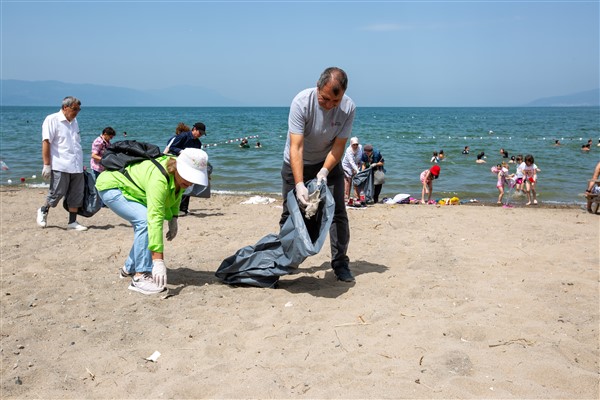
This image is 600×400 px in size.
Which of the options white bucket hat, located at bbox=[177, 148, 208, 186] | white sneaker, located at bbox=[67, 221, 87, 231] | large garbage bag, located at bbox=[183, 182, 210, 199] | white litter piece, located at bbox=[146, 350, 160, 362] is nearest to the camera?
white litter piece, located at bbox=[146, 350, 160, 362]

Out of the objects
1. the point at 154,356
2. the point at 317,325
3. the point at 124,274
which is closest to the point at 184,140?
the point at 124,274

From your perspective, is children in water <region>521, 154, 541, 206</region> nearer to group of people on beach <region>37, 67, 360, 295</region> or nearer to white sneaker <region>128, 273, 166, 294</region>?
group of people on beach <region>37, 67, 360, 295</region>

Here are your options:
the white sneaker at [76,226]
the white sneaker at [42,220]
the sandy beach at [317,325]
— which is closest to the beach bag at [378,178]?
the sandy beach at [317,325]

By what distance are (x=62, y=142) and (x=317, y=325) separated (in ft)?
15.5

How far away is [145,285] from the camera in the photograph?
4680 mm

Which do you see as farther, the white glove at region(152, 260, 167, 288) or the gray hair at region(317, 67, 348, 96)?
the white glove at region(152, 260, 167, 288)

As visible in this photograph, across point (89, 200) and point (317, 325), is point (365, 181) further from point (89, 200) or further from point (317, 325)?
point (317, 325)

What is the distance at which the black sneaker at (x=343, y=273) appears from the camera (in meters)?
5.01

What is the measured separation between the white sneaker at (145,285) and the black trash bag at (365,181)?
7137 millimetres

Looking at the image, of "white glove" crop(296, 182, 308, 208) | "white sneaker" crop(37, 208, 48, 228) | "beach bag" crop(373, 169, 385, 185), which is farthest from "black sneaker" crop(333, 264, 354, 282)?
"beach bag" crop(373, 169, 385, 185)

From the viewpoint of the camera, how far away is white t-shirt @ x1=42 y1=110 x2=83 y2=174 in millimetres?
7059

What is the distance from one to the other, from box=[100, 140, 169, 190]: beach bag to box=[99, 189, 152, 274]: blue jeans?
18 cm

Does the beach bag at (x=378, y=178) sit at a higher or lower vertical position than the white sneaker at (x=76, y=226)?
higher

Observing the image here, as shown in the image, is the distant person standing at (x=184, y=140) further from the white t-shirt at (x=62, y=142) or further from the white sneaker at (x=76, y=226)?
the white sneaker at (x=76, y=226)
